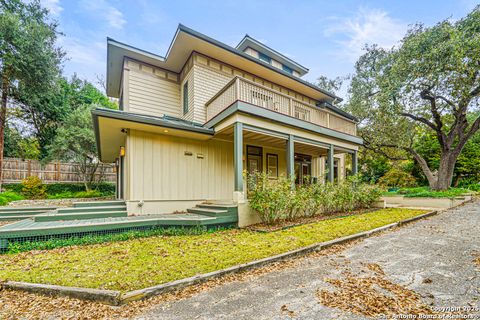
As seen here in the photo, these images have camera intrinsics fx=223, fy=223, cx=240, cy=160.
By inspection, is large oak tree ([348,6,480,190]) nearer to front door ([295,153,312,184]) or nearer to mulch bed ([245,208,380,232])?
front door ([295,153,312,184])

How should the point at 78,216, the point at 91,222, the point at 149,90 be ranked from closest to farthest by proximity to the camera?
1. the point at 91,222
2. the point at 78,216
3. the point at 149,90

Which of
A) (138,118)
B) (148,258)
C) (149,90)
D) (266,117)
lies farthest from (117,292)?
(149,90)

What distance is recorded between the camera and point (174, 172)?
308 inches

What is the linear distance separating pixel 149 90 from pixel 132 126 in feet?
9.96

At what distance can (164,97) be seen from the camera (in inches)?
380

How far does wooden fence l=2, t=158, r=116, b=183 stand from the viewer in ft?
50.3

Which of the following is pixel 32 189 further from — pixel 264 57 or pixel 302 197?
pixel 264 57

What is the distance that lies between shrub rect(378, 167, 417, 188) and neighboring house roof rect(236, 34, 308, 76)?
1196 cm

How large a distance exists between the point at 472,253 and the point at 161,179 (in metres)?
7.89

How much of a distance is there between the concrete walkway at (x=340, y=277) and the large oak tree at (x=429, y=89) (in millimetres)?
9403

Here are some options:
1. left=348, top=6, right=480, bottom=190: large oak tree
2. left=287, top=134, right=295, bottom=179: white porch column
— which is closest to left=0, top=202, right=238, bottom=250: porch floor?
left=287, top=134, right=295, bottom=179: white porch column

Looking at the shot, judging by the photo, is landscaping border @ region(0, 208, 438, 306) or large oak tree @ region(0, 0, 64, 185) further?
large oak tree @ region(0, 0, 64, 185)

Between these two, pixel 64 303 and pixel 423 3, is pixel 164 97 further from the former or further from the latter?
pixel 423 3

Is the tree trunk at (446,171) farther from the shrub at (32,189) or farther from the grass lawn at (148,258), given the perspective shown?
the shrub at (32,189)
